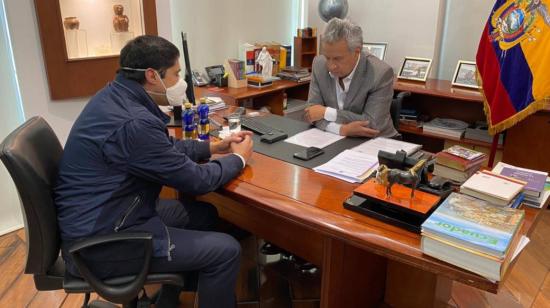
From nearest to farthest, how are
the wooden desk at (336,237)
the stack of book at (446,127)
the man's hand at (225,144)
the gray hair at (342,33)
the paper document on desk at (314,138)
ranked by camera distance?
the wooden desk at (336,237)
the man's hand at (225,144)
the paper document on desk at (314,138)
the gray hair at (342,33)
the stack of book at (446,127)

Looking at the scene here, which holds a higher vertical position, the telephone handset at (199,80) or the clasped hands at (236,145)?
the telephone handset at (199,80)

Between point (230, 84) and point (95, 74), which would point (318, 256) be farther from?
point (230, 84)

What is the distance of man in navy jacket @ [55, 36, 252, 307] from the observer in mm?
1331

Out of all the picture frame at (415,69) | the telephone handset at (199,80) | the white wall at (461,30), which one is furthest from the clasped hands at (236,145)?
the white wall at (461,30)

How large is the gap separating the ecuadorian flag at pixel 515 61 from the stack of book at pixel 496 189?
154 cm

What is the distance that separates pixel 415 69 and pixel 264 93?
130 centimetres

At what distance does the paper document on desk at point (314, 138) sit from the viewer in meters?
1.91

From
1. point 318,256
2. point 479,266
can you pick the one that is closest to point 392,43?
point 318,256

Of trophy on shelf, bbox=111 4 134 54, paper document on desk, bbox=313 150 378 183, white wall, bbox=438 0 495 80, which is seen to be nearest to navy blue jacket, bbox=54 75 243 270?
paper document on desk, bbox=313 150 378 183

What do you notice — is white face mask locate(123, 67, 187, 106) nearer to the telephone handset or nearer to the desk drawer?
the desk drawer

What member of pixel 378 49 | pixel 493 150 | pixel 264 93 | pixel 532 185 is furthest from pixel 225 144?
pixel 378 49

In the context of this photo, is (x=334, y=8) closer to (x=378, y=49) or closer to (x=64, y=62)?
(x=378, y=49)

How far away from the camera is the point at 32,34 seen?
2.36 meters

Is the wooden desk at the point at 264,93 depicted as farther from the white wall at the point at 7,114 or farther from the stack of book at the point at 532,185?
the stack of book at the point at 532,185
